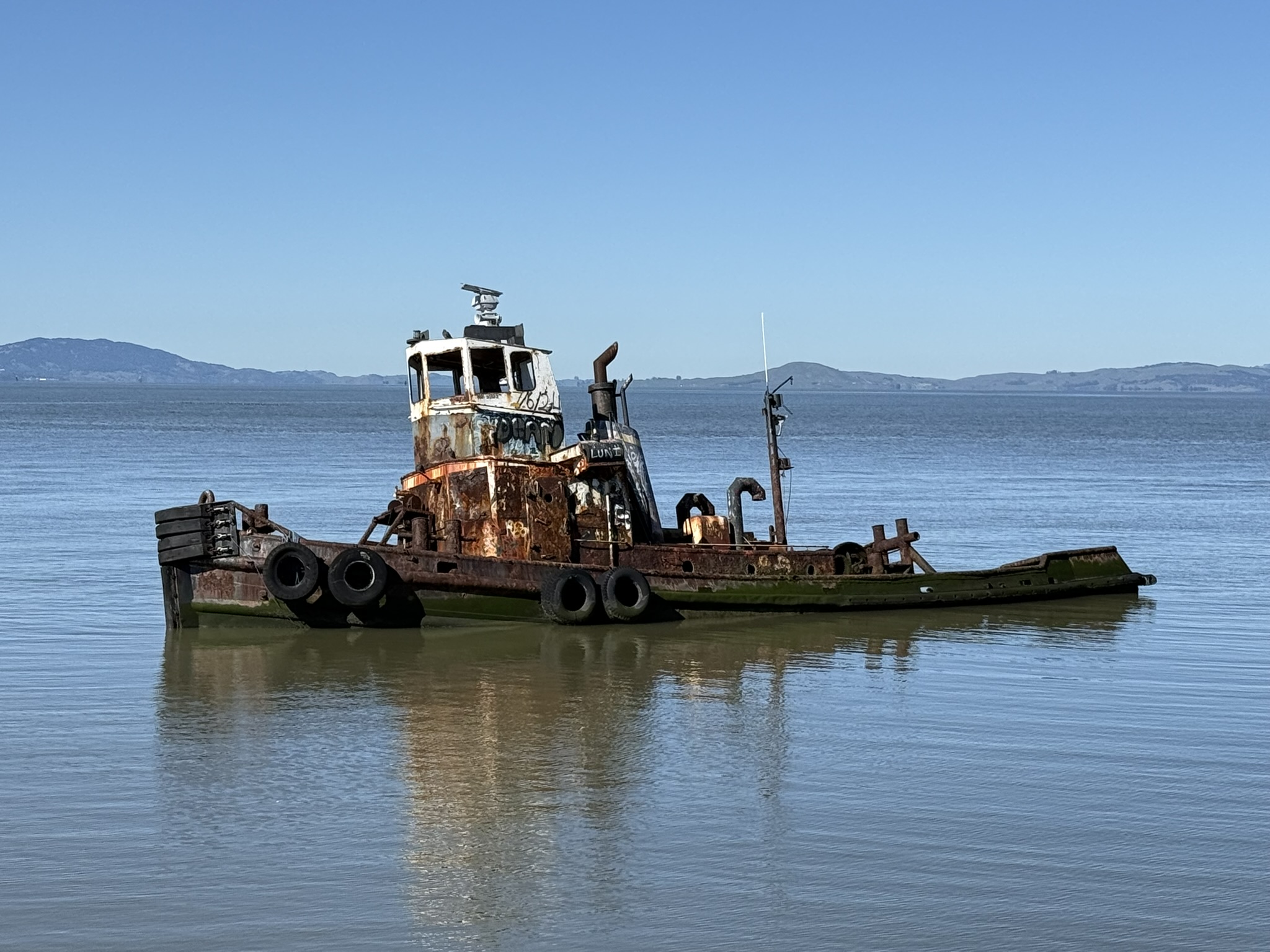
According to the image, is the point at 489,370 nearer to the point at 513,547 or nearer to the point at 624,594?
the point at 513,547

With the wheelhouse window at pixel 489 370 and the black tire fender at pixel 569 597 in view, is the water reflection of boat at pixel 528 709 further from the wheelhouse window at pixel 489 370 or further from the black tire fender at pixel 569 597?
the wheelhouse window at pixel 489 370

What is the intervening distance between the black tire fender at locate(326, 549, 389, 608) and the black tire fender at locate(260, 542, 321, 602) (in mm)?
247

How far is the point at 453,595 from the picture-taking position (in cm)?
2042

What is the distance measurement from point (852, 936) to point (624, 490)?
496 inches

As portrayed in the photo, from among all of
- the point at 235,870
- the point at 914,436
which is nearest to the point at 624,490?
the point at 235,870

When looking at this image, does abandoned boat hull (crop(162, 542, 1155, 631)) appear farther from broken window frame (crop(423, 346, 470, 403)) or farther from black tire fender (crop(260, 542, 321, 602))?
broken window frame (crop(423, 346, 470, 403))

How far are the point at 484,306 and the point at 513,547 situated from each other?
11.3 ft

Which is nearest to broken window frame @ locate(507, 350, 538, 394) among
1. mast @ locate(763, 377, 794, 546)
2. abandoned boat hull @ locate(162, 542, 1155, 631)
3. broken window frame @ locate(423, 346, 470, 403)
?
broken window frame @ locate(423, 346, 470, 403)

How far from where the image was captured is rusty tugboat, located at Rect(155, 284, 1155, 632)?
20172mm

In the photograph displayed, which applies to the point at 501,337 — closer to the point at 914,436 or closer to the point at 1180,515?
the point at 1180,515

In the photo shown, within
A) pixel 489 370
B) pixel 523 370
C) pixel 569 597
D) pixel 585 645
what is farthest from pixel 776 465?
pixel 585 645

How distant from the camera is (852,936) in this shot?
31.2ft

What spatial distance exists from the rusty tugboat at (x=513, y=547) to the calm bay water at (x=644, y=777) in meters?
0.44

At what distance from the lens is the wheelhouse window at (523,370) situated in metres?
21.7
